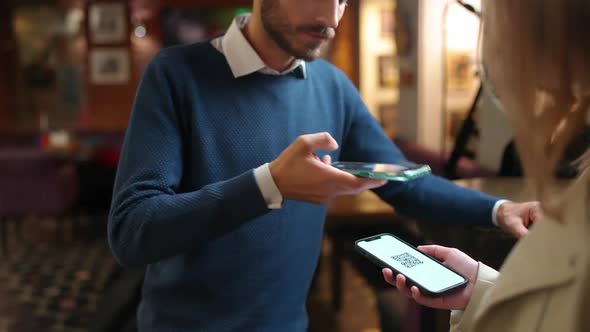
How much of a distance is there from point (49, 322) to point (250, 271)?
272cm

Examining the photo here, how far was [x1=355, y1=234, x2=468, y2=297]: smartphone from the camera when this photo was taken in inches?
34.3

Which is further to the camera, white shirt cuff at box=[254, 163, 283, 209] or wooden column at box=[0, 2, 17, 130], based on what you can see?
wooden column at box=[0, 2, 17, 130]

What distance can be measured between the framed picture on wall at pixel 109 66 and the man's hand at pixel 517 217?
692 centimetres

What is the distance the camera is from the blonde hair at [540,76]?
58 centimetres

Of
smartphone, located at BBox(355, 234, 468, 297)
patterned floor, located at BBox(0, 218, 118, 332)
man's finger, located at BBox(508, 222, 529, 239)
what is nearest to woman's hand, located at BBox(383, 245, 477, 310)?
smartphone, located at BBox(355, 234, 468, 297)

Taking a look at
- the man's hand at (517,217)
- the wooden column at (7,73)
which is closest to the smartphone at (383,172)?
the man's hand at (517,217)

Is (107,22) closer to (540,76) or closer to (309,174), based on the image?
(309,174)

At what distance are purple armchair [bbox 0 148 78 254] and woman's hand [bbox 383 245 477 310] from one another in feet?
15.9

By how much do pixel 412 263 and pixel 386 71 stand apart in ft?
20.3

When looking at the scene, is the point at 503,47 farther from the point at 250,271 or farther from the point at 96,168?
the point at 96,168

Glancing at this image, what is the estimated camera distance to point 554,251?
0.61 m

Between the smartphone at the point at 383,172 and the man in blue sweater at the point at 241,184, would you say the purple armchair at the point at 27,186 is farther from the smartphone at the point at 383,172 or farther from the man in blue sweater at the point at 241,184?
the smartphone at the point at 383,172

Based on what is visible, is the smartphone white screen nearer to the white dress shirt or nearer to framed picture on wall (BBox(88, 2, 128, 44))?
the white dress shirt

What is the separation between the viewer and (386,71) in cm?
689
